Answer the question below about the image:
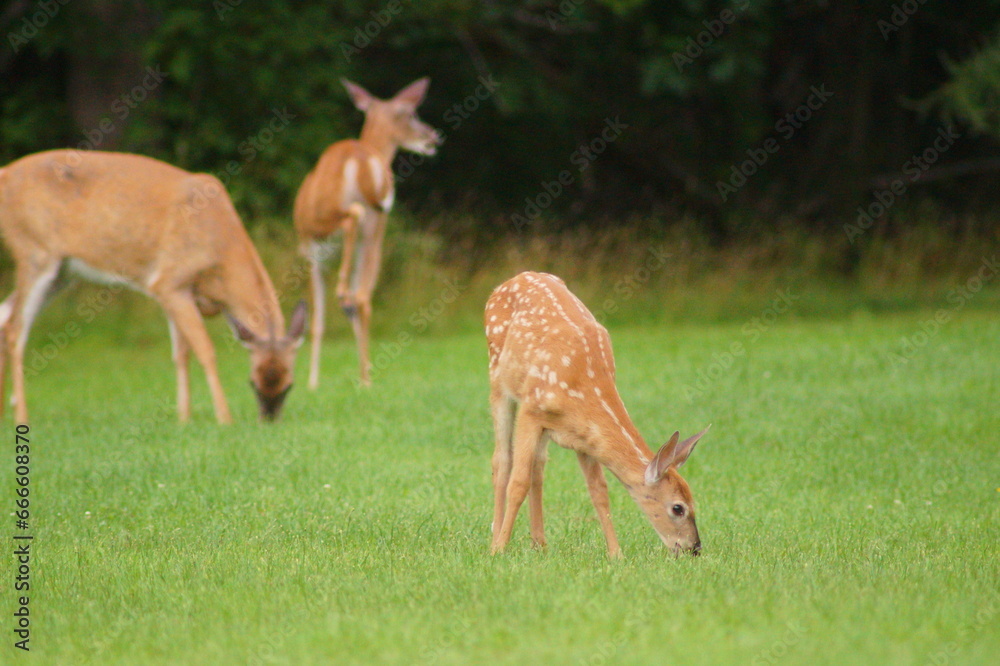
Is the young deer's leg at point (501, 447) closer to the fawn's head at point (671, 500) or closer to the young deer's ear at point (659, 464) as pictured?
the fawn's head at point (671, 500)

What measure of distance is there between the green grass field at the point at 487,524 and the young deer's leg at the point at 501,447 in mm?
242

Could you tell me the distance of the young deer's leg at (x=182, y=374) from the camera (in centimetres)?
1103

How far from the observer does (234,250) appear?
11164mm

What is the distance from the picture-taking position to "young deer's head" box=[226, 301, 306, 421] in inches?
416

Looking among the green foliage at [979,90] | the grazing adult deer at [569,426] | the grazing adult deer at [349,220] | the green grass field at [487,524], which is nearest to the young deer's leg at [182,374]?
the green grass field at [487,524]

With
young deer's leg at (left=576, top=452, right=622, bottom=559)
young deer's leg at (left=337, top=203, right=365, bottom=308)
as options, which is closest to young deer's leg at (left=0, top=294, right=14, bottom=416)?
young deer's leg at (left=337, top=203, right=365, bottom=308)

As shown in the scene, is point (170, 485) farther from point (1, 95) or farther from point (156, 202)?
point (1, 95)

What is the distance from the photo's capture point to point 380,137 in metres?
14.4

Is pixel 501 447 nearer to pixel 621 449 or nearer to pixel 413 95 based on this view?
pixel 621 449

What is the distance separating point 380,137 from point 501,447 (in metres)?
7.97

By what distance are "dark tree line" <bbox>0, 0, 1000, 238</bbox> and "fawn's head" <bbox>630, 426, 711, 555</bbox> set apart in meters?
12.4

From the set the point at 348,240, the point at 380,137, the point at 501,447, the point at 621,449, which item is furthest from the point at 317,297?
the point at 621,449

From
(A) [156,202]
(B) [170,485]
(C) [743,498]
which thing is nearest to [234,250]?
(A) [156,202]

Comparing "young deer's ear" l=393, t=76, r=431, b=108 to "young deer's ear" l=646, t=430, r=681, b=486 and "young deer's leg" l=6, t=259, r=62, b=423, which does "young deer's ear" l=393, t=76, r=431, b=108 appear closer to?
"young deer's leg" l=6, t=259, r=62, b=423
